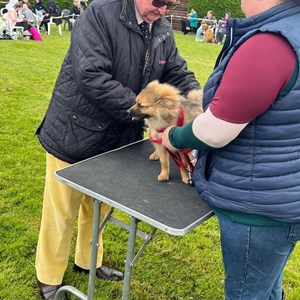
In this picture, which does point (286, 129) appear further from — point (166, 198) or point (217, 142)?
point (166, 198)

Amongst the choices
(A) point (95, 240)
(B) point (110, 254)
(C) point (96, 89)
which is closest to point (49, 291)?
(B) point (110, 254)

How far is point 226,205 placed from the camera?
1.79 meters

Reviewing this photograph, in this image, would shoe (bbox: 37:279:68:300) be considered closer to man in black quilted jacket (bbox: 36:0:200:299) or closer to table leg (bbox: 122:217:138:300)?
man in black quilted jacket (bbox: 36:0:200:299)

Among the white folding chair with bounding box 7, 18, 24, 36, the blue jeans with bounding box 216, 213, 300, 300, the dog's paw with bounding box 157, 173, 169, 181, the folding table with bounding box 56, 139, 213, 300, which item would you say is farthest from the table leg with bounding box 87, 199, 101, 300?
the white folding chair with bounding box 7, 18, 24, 36

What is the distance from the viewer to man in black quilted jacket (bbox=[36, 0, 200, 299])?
2.39 metres

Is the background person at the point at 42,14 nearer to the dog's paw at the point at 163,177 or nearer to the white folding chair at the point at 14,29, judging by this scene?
the white folding chair at the point at 14,29

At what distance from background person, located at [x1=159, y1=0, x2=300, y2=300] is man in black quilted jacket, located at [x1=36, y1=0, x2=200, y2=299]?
675 millimetres

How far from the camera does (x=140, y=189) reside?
2.18 m

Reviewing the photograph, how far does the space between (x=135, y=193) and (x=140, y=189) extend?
0.23 feet

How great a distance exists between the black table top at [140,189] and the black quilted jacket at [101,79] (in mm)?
187

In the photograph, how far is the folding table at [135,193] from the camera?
1.92 meters

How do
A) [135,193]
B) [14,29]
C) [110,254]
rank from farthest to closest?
[14,29]
[110,254]
[135,193]

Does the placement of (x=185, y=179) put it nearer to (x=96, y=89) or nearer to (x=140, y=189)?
(x=140, y=189)

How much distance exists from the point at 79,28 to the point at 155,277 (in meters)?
2.07
